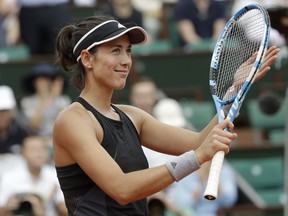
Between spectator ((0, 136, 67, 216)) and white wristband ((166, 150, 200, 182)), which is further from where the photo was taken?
spectator ((0, 136, 67, 216))

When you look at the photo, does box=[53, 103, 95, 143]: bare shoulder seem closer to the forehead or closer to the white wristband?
the forehead

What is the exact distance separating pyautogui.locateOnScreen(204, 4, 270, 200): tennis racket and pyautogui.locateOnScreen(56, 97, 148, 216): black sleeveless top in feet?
1.48

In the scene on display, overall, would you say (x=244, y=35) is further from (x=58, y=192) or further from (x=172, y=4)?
(x=172, y=4)

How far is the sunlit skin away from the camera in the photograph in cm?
376

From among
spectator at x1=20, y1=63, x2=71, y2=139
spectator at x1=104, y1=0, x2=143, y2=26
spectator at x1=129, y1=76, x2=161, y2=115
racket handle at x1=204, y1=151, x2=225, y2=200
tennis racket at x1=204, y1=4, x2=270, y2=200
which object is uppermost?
tennis racket at x1=204, y1=4, x2=270, y2=200

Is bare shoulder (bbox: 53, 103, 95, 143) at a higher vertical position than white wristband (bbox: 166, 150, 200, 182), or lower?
higher

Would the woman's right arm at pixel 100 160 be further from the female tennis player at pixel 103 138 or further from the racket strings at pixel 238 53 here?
the racket strings at pixel 238 53

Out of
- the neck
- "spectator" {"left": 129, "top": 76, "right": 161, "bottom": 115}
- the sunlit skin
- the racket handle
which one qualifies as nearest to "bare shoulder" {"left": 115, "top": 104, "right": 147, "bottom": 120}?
the sunlit skin

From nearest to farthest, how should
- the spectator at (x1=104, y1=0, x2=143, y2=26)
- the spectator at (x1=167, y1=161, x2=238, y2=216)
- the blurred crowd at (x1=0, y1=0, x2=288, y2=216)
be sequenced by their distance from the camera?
the blurred crowd at (x1=0, y1=0, x2=288, y2=216) → the spectator at (x1=167, y1=161, x2=238, y2=216) → the spectator at (x1=104, y1=0, x2=143, y2=26)

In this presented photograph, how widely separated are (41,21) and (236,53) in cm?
602

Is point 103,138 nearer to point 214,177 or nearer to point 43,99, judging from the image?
point 214,177

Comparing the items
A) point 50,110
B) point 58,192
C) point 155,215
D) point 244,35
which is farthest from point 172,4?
point 244,35

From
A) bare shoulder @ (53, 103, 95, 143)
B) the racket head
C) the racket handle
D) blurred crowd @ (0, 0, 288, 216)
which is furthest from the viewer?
blurred crowd @ (0, 0, 288, 216)

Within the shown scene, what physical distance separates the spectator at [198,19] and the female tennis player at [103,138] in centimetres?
634
